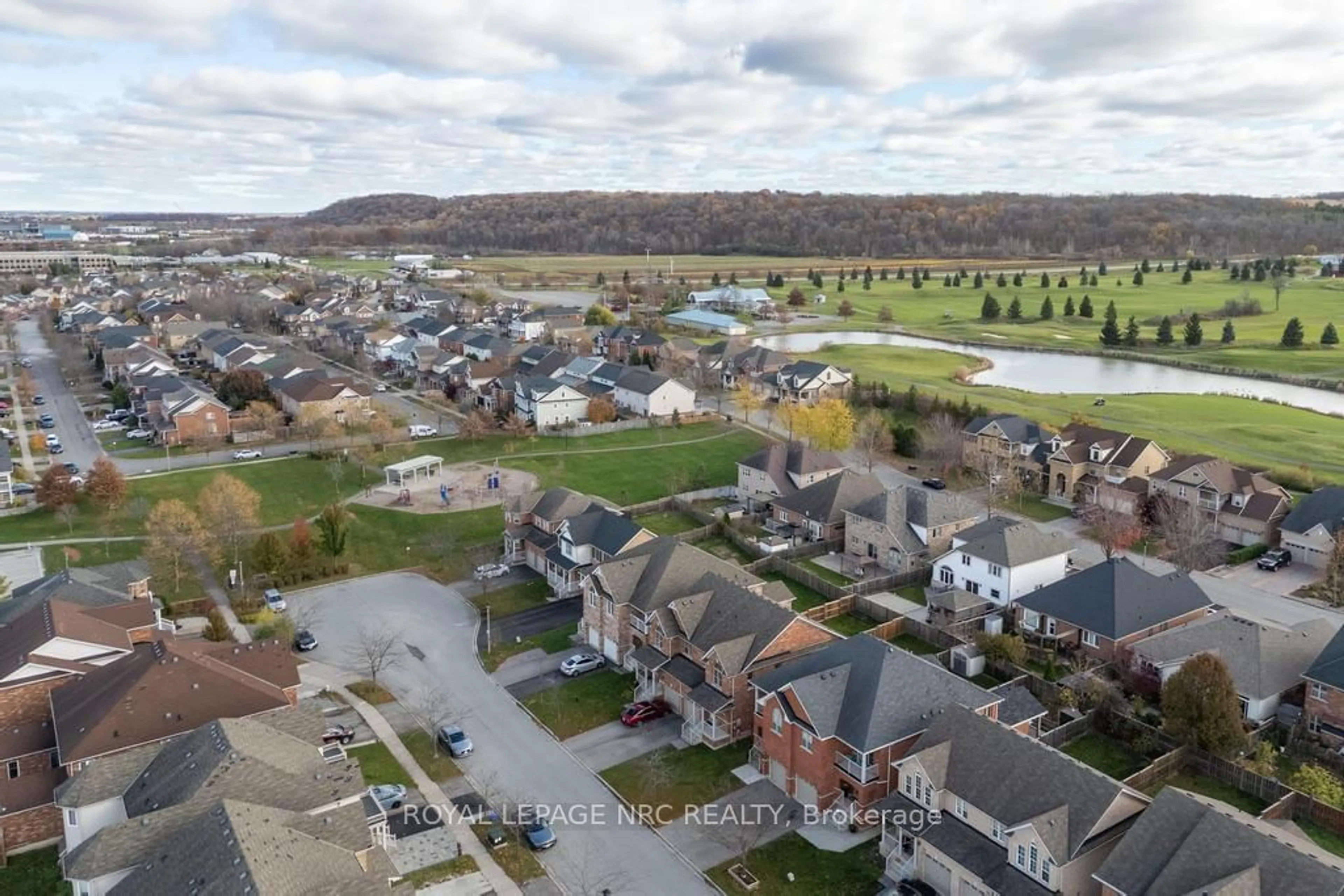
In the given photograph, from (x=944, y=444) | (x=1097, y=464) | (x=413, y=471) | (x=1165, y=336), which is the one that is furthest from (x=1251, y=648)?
(x=1165, y=336)

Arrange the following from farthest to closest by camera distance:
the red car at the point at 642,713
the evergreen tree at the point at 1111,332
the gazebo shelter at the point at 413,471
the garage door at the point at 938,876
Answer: the evergreen tree at the point at 1111,332 → the gazebo shelter at the point at 413,471 → the red car at the point at 642,713 → the garage door at the point at 938,876

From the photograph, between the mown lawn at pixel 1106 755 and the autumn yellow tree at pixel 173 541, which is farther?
the autumn yellow tree at pixel 173 541

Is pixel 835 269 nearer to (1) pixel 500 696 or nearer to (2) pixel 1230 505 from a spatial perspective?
(2) pixel 1230 505

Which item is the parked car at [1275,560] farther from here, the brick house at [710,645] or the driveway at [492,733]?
the driveway at [492,733]

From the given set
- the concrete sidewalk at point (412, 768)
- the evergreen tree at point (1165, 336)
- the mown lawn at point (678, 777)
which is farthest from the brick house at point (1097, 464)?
the evergreen tree at point (1165, 336)

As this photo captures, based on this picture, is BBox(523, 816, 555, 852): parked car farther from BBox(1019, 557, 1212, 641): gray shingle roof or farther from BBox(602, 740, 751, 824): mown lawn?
BBox(1019, 557, 1212, 641): gray shingle roof

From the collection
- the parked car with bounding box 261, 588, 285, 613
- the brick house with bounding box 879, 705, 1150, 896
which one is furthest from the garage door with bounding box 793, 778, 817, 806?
the parked car with bounding box 261, 588, 285, 613
